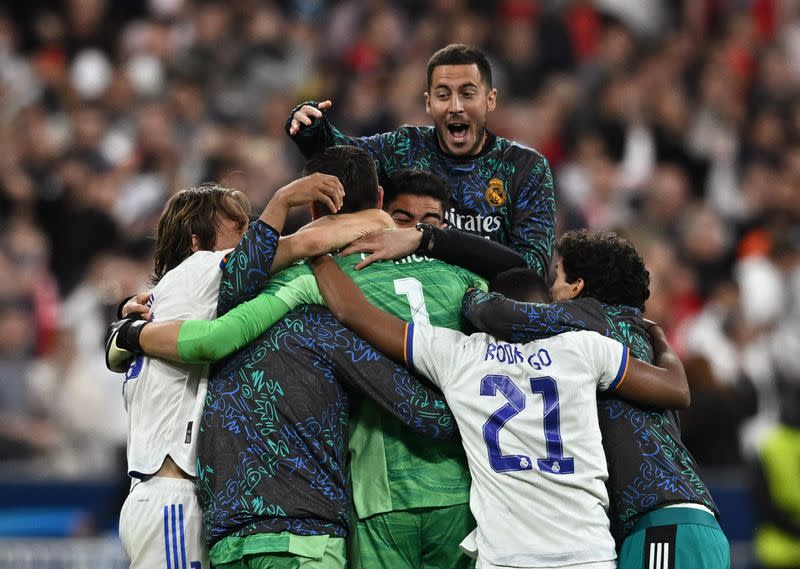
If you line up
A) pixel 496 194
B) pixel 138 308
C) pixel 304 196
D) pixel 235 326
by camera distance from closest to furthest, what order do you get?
pixel 235 326 < pixel 304 196 < pixel 138 308 < pixel 496 194

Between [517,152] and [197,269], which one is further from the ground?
[517,152]

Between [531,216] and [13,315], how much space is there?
18.3ft

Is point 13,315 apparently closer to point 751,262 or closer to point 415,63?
point 415,63

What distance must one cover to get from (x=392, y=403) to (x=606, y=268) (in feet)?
3.17

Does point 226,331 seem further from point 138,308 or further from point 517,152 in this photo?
point 517,152

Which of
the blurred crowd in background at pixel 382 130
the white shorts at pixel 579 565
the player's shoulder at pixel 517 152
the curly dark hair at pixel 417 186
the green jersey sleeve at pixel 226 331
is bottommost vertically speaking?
the white shorts at pixel 579 565

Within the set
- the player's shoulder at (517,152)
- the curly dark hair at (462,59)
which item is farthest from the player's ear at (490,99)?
the player's shoulder at (517,152)

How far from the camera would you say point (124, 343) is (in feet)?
15.1

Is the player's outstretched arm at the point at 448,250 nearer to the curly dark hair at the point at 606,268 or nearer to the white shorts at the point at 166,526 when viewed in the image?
the curly dark hair at the point at 606,268

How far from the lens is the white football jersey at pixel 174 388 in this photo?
14.9 feet

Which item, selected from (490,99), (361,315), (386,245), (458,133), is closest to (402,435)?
(361,315)

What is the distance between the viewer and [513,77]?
12.9 m

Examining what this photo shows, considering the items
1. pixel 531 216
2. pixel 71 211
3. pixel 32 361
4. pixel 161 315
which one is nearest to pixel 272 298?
pixel 161 315

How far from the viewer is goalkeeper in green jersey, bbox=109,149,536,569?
441 centimetres
